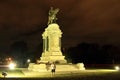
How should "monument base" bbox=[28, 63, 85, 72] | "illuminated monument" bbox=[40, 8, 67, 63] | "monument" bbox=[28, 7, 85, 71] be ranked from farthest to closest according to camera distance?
"illuminated monument" bbox=[40, 8, 67, 63], "monument" bbox=[28, 7, 85, 71], "monument base" bbox=[28, 63, 85, 72]

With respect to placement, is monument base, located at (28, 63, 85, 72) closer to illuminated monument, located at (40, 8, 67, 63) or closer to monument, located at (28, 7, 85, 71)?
A: monument, located at (28, 7, 85, 71)

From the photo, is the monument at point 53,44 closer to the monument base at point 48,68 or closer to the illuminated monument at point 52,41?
the illuminated monument at point 52,41

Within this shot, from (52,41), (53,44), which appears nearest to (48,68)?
(53,44)

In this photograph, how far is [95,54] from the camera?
362 ft

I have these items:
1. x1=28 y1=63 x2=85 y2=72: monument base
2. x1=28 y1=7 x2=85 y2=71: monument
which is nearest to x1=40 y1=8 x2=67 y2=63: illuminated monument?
x1=28 y1=7 x2=85 y2=71: monument

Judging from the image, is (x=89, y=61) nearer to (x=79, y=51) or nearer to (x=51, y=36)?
(x=79, y=51)

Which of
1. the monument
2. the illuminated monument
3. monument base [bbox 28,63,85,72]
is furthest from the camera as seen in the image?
the illuminated monument

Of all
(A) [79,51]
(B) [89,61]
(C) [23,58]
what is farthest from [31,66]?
(C) [23,58]

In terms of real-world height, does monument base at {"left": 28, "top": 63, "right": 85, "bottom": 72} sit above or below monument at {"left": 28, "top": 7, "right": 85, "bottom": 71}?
below

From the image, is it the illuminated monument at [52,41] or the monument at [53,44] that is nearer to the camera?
the monument at [53,44]

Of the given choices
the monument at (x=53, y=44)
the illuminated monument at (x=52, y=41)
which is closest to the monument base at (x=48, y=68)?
the monument at (x=53, y=44)

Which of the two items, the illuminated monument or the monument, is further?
the illuminated monument

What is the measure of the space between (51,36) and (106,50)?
62.0m

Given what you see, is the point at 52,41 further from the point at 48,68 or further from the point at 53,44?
the point at 48,68
